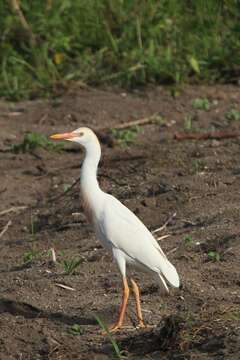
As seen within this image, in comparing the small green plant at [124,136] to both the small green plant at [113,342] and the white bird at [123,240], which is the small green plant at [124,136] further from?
the small green plant at [113,342]

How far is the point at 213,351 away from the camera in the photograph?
19.0 ft

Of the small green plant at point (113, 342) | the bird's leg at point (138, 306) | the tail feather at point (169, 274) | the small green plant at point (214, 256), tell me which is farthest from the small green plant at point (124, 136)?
the small green plant at point (113, 342)

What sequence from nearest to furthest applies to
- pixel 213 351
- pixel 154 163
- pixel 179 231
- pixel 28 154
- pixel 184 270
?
pixel 213 351
pixel 184 270
pixel 179 231
pixel 154 163
pixel 28 154

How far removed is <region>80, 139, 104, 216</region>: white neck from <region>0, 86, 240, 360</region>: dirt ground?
61 cm

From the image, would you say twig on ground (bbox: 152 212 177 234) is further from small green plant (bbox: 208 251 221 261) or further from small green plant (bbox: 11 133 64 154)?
small green plant (bbox: 11 133 64 154)

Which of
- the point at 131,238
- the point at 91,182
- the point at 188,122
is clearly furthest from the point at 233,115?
the point at 131,238

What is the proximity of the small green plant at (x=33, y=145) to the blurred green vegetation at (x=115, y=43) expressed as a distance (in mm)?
1639

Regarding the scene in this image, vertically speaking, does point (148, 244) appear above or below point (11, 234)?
above

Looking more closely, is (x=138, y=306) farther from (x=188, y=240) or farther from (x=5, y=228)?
(x=5, y=228)

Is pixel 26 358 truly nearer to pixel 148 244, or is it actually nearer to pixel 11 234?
pixel 148 244

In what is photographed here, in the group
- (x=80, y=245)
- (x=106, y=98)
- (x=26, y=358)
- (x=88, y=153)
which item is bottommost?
(x=106, y=98)

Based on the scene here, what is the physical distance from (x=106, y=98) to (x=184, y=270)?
5259 mm

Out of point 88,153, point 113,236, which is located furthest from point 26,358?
point 88,153

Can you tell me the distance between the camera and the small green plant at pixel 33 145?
1102 centimetres
